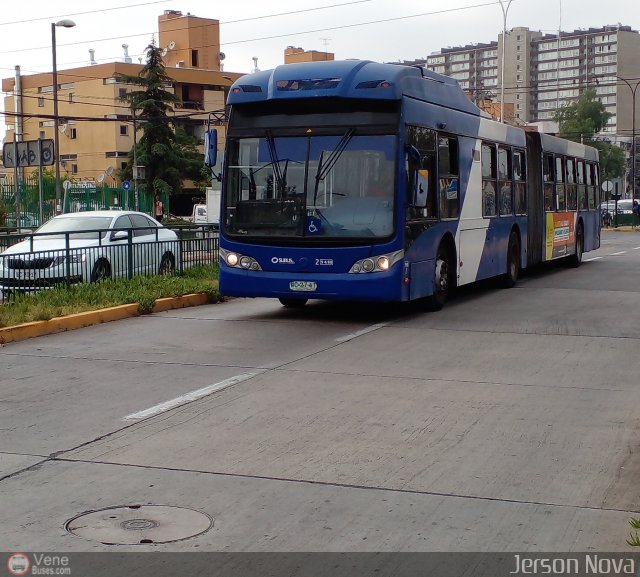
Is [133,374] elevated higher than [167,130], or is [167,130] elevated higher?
[167,130]

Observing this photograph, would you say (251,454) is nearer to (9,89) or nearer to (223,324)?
(223,324)

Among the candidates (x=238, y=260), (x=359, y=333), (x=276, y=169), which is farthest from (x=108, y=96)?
(x=359, y=333)

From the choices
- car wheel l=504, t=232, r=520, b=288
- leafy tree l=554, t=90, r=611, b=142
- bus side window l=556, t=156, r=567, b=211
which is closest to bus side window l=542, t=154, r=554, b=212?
bus side window l=556, t=156, r=567, b=211

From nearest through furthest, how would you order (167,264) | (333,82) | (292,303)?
(333,82)
(292,303)
(167,264)

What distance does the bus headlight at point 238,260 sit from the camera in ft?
48.1

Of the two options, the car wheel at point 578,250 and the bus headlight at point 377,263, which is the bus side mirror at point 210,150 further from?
the car wheel at point 578,250

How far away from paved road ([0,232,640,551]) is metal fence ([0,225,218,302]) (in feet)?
7.77

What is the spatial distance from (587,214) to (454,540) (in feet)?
75.2

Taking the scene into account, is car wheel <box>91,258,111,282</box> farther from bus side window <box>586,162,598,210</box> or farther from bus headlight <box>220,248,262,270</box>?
bus side window <box>586,162,598,210</box>

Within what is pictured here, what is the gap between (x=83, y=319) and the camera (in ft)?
47.5

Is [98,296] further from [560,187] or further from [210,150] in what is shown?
[560,187]

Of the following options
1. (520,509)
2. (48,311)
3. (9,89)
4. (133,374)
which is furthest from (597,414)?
(9,89)

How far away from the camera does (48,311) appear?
46.6 ft

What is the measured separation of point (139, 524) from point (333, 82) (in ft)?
30.8
